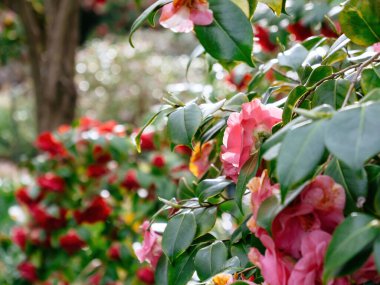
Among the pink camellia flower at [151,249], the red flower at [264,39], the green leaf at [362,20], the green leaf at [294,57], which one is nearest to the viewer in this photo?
the green leaf at [362,20]

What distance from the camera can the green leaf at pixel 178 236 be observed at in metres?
0.73

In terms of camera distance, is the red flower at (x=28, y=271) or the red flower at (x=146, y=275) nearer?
the red flower at (x=146, y=275)

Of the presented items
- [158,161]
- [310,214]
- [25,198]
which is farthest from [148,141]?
[310,214]

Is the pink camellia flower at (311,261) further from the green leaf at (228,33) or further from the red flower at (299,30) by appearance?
the red flower at (299,30)

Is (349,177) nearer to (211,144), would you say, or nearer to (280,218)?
(280,218)

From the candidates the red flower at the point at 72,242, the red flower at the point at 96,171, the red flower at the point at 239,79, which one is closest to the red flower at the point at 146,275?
the red flower at the point at 72,242

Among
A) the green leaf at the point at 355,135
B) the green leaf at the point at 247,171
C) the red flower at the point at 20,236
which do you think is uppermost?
the green leaf at the point at 355,135

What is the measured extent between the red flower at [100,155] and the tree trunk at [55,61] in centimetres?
85

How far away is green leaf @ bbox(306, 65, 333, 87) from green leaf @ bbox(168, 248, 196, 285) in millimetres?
258

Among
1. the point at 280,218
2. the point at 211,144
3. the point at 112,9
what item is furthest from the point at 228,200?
the point at 112,9

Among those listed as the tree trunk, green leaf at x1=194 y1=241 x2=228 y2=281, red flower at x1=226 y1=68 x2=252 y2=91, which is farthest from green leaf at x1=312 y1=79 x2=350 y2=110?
the tree trunk

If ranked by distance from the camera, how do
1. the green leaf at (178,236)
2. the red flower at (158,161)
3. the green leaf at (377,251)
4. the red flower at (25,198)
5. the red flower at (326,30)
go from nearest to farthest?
the green leaf at (377,251)
the green leaf at (178,236)
the red flower at (326,30)
the red flower at (158,161)
the red flower at (25,198)

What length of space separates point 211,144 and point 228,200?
17 centimetres

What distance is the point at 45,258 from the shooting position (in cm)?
225
